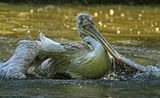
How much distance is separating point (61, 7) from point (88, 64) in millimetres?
16928

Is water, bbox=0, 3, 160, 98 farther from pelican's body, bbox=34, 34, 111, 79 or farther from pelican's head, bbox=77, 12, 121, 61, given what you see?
pelican's head, bbox=77, 12, 121, 61

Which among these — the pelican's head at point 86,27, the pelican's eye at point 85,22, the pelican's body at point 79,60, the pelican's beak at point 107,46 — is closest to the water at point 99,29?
the pelican's body at point 79,60

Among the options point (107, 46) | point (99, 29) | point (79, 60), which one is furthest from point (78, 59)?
point (99, 29)

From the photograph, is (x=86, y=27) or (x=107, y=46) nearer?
(x=107, y=46)

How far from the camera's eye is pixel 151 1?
87.0 feet

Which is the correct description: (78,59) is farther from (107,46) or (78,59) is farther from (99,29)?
(99,29)

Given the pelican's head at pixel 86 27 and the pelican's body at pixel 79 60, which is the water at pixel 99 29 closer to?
the pelican's body at pixel 79 60

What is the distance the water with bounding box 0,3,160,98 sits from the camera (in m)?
6.39

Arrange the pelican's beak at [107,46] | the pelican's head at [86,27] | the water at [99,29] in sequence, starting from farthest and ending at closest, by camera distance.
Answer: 1. the pelican's head at [86,27]
2. the pelican's beak at [107,46]
3. the water at [99,29]

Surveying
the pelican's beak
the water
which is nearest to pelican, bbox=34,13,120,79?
the pelican's beak

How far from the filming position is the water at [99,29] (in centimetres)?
639

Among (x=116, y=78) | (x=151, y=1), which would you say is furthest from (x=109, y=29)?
(x=151, y=1)

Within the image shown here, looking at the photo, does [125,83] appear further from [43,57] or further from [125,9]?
[125,9]

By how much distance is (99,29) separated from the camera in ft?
48.7
